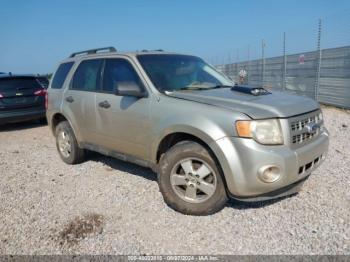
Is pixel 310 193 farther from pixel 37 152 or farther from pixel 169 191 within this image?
pixel 37 152

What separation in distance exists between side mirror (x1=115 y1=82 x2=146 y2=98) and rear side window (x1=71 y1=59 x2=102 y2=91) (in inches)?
38.3

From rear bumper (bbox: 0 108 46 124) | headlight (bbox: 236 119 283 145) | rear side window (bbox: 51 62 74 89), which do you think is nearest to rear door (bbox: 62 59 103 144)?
rear side window (bbox: 51 62 74 89)

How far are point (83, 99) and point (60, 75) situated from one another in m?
1.18

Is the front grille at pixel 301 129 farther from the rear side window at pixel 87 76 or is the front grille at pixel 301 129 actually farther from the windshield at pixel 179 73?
the rear side window at pixel 87 76

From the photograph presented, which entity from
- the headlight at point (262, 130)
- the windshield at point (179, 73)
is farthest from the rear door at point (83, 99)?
the headlight at point (262, 130)

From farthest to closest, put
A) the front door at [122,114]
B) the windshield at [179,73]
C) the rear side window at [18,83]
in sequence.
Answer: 1. the rear side window at [18,83]
2. the windshield at [179,73]
3. the front door at [122,114]

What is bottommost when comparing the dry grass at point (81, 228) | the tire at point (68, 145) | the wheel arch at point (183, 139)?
the dry grass at point (81, 228)

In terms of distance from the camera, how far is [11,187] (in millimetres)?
4695

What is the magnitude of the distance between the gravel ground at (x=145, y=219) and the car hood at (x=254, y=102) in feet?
3.66

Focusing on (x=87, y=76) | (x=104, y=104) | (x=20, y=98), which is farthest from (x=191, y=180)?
(x=20, y=98)

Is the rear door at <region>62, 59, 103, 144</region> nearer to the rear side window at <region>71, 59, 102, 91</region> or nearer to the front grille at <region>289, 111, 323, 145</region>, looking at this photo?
the rear side window at <region>71, 59, 102, 91</region>

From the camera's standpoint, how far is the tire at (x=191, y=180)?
334 centimetres

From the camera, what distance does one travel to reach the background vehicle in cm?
885

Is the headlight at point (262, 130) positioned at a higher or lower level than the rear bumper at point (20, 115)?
higher
